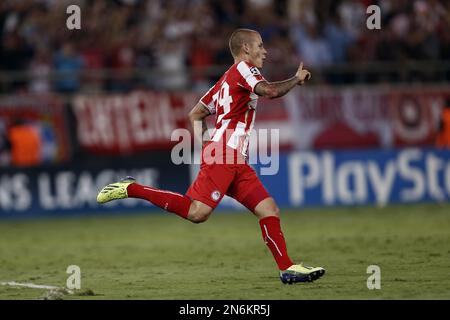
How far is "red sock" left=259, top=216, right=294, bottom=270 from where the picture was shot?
35.2 feet

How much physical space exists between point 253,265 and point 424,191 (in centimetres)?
870

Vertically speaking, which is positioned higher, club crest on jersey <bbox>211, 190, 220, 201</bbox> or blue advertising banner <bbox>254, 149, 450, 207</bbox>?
blue advertising banner <bbox>254, 149, 450, 207</bbox>

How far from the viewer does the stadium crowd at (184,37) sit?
2105 centimetres

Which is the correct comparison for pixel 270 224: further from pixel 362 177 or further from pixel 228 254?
pixel 362 177

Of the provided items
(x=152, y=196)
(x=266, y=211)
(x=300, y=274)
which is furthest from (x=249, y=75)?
(x=300, y=274)

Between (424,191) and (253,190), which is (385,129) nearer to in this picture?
(424,191)

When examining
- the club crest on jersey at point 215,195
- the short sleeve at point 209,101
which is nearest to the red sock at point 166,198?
the club crest on jersey at point 215,195

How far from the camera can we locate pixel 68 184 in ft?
66.2

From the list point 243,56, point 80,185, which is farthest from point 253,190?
point 80,185

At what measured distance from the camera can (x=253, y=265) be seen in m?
12.9

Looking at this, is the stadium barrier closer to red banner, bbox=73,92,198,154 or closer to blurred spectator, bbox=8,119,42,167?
red banner, bbox=73,92,198,154

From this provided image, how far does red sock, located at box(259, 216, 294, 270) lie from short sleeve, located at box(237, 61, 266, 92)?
1.41 metres

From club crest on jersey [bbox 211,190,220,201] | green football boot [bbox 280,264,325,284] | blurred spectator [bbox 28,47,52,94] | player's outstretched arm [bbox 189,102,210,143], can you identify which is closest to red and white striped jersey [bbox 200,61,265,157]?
player's outstretched arm [bbox 189,102,210,143]

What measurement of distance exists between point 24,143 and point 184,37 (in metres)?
4.05
